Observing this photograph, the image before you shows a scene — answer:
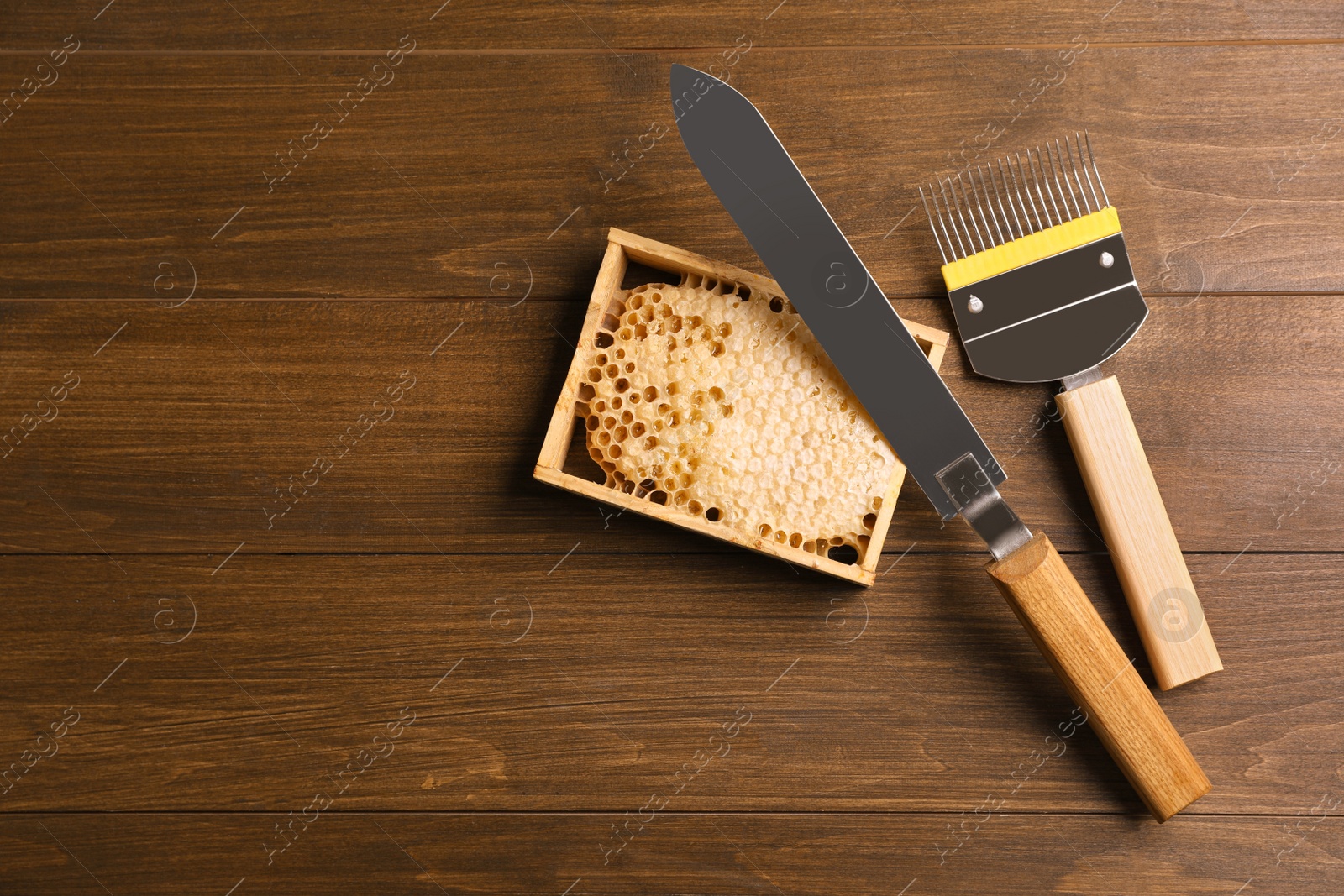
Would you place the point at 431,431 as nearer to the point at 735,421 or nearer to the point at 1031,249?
the point at 735,421

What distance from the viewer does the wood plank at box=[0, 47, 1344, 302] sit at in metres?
0.67

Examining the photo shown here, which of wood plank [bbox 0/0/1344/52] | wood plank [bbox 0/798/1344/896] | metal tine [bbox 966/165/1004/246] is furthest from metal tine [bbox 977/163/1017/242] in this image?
wood plank [bbox 0/798/1344/896]

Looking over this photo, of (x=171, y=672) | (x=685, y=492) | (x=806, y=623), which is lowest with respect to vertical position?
(x=806, y=623)

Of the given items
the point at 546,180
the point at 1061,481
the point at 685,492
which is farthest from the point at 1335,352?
the point at 546,180

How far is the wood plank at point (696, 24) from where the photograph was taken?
0.69 m

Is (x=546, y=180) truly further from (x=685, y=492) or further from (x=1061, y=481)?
(x=1061, y=481)

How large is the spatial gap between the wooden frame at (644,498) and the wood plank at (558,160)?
0.05 m

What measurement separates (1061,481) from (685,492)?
0.31m

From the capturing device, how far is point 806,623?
65cm

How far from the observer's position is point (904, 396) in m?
0.60

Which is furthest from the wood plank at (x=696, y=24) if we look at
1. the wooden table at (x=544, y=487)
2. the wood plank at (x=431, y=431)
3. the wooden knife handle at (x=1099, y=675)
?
the wooden knife handle at (x=1099, y=675)

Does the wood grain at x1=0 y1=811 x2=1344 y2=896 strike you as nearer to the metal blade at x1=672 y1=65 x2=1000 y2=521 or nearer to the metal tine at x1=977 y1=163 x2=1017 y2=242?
the metal blade at x1=672 y1=65 x2=1000 y2=521

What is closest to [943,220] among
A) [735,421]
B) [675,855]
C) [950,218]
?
[950,218]

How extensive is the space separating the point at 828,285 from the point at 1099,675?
35cm
